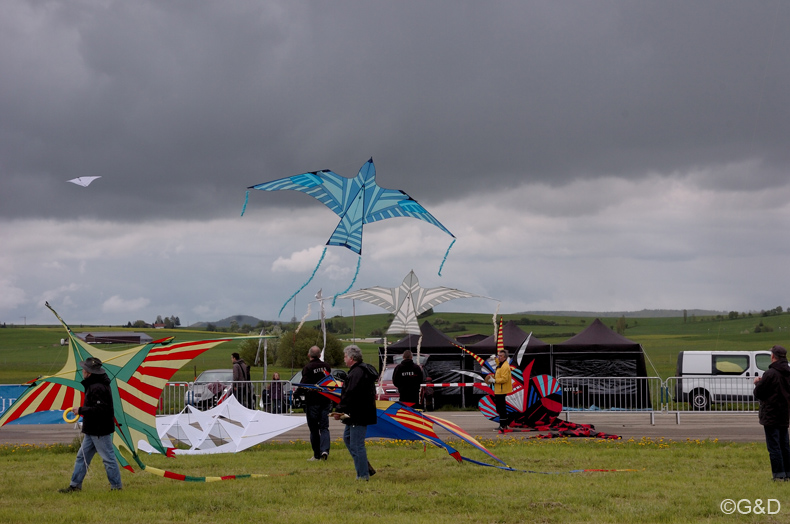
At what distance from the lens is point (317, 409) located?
1059cm

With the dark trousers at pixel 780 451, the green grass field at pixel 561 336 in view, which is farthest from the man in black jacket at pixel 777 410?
the green grass field at pixel 561 336

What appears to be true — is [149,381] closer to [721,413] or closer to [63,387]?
[63,387]

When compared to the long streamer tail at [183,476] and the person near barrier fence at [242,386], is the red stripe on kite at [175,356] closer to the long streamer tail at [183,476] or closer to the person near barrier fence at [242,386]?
the long streamer tail at [183,476]

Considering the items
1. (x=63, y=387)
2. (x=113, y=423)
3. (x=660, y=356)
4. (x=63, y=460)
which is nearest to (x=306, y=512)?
(x=113, y=423)

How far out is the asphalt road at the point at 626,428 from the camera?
14.2m

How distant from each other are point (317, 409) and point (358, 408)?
177 cm

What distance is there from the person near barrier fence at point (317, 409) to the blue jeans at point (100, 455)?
2.76 meters

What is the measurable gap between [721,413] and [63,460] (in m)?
13.4

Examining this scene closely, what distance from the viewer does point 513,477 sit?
9.19 m

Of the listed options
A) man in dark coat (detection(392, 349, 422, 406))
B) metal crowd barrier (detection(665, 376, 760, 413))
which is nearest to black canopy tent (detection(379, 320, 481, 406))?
metal crowd barrier (detection(665, 376, 760, 413))

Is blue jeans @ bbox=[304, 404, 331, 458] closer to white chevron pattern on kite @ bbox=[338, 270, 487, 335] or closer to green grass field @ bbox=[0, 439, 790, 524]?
green grass field @ bbox=[0, 439, 790, 524]

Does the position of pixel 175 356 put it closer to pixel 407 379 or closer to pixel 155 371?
pixel 155 371

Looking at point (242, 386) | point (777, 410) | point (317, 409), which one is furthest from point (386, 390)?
point (777, 410)

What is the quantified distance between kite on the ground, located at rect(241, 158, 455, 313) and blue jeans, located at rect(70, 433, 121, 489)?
557 cm
